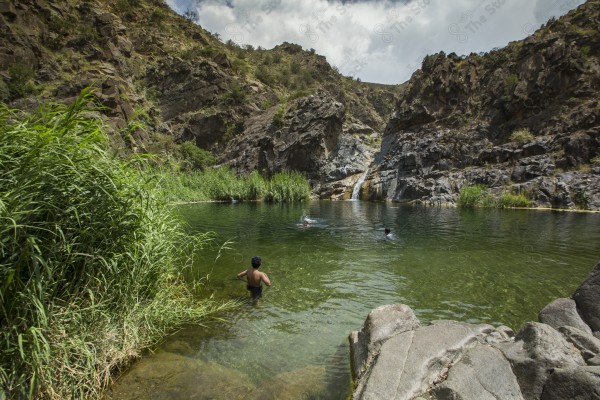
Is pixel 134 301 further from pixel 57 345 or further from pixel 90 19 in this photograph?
pixel 90 19

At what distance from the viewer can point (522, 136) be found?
45.6m

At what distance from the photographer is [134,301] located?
5.24 metres

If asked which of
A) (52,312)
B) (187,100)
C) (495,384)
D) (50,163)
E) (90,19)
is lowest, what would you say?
(495,384)

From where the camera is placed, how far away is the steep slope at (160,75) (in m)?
48.8

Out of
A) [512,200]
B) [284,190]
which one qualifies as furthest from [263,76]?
[512,200]

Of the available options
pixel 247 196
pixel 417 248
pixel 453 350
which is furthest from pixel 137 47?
pixel 453 350

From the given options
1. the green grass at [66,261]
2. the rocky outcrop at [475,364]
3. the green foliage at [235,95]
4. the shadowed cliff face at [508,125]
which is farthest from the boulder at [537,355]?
the green foliage at [235,95]

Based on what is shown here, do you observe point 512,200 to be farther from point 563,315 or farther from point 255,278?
point 255,278

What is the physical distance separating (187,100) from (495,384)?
81.2 meters

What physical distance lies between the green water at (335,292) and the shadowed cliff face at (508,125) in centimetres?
2405

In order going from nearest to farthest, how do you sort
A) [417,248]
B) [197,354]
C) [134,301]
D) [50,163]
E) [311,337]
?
[50,163]
[134,301]
[197,354]
[311,337]
[417,248]

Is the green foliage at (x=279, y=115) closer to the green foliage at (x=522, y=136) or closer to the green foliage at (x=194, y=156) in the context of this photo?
the green foliage at (x=194, y=156)

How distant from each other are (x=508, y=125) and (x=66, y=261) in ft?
198

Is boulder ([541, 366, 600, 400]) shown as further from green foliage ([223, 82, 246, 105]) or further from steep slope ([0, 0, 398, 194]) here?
green foliage ([223, 82, 246, 105])
